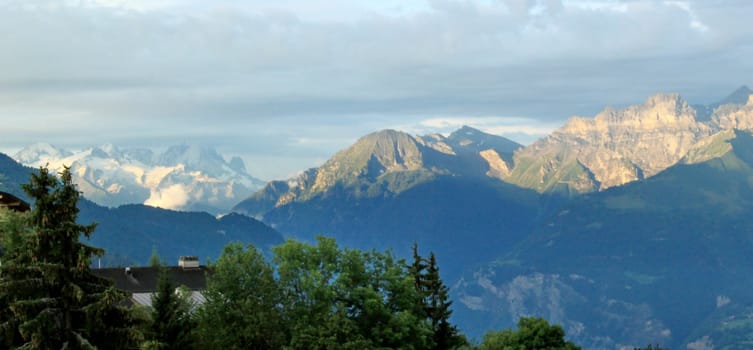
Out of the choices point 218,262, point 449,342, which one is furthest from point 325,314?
point 449,342

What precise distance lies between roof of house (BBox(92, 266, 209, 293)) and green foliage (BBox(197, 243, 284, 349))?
26653 mm

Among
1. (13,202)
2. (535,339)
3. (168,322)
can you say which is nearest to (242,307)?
(168,322)

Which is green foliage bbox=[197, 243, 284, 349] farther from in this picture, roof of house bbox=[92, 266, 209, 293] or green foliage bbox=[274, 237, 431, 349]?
roof of house bbox=[92, 266, 209, 293]

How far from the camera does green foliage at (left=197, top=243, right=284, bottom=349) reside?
8306 centimetres

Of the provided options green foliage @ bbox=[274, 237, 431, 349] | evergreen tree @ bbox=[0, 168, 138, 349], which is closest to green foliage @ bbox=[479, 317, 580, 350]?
green foliage @ bbox=[274, 237, 431, 349]

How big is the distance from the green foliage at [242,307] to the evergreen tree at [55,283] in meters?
22.1

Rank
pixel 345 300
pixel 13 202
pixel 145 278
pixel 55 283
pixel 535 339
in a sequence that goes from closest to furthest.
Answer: pixel 55 283
pixel 13 202
pixel 345 300
pixel 535 339
pixel 145 278

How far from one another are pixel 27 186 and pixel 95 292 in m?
6.55

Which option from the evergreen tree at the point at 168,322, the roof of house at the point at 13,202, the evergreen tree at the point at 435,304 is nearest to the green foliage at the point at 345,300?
the evergreen tree at the point at 435,304

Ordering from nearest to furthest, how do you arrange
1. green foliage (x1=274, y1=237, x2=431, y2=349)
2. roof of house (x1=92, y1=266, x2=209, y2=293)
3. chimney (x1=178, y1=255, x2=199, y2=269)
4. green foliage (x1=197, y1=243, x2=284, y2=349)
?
green foliage (x1=197, y1=243, x2=284, y2=349)
green foliage (x1=274, y1=237, x2=431, y2=349)
roof of house (x1=92, y1=266, x2=209, y2=293)
chimney (x1=178, y1=255, x2=199, y2=269)

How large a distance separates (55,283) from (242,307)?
31.4m

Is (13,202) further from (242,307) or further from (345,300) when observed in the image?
(345,300)

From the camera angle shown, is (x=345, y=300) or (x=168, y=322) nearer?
(x=168, y=322)

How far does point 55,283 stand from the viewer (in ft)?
180
